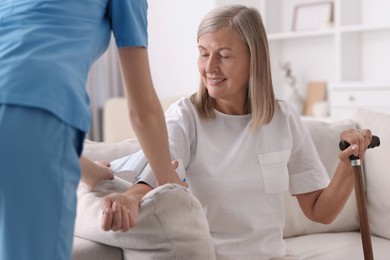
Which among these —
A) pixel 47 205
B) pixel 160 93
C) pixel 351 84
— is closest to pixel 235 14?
pixel 47 205

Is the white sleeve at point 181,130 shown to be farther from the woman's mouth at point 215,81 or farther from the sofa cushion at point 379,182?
the sofa cushion at point 379,182

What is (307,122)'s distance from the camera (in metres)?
2.66

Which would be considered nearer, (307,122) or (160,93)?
(307,122)

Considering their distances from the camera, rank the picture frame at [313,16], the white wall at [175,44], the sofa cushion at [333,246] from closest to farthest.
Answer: the sofa cushion at [333,246] → the picture frame at [313,16] → the white wall at [175,44]

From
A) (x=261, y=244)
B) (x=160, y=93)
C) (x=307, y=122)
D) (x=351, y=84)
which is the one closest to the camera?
(x=261, y=244)

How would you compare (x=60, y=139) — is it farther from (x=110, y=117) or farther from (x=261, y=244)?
(x=110, y=117)

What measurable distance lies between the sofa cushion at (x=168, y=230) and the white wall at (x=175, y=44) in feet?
12.5

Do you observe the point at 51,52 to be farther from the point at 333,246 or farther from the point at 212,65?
the point at 333,246

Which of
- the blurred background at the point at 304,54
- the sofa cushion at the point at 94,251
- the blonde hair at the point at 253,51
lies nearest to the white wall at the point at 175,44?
the blurred background at the point at 304,54

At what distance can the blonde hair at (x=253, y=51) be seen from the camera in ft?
6.21

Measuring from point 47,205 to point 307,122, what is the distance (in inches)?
66.3

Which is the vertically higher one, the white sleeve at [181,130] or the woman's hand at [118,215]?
the white sleeve at [181,130]

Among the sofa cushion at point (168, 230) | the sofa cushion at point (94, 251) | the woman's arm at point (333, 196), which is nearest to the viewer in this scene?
the sofa cushion at point (168, 230)

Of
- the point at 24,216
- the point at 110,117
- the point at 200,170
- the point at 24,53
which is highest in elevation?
the point at 24,53
